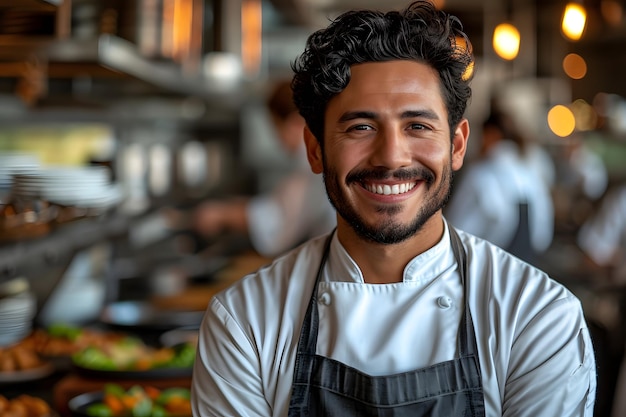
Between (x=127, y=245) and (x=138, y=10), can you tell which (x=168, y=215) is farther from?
(x=138, y=10)

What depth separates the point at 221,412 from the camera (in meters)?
1.80

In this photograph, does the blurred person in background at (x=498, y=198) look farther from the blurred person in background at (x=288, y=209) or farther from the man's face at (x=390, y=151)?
the man's face at (x=390, y=151)

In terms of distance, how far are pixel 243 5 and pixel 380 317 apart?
4554mm

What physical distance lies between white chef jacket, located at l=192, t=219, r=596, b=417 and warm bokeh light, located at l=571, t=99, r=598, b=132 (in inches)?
317

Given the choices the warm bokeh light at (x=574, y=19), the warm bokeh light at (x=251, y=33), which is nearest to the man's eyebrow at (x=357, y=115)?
the warm bokeh light at (x=574, y=19)

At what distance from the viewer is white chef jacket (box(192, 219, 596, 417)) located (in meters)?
1.71

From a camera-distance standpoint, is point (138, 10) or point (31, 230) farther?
point (138, 10)

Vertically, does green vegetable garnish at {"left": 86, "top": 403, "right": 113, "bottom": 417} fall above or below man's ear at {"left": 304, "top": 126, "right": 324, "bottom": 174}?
below

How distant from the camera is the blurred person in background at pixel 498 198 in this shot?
521 centimetres

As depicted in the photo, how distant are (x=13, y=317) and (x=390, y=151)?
1.83m

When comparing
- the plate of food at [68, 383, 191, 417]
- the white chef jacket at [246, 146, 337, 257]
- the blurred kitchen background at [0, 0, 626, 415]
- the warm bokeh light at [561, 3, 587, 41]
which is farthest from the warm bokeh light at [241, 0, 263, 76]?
the plate of food at [68, 383, 191, 417]

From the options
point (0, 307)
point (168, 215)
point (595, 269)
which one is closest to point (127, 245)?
point (168, 215)

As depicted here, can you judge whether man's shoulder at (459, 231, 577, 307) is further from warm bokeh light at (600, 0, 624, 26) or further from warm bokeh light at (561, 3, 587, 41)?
warm bokeh light at (600, 0, 624, 26)

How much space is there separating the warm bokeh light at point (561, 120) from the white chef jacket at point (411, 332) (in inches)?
389
